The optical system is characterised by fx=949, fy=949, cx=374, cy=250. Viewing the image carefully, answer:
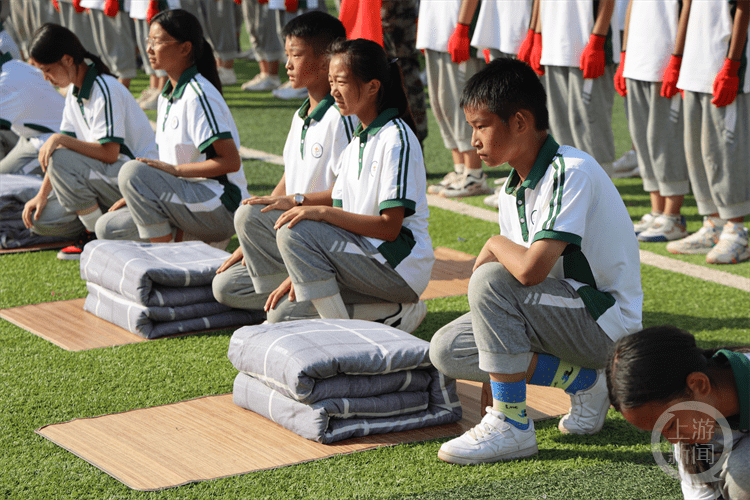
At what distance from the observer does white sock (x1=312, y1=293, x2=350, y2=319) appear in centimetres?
325

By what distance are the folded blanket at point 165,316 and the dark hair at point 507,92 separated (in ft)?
5.08

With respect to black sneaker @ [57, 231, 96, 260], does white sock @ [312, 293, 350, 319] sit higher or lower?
higher

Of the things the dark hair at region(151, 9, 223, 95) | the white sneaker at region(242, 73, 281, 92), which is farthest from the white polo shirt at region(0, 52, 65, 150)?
the white sneaker at region(242, 73, 281, 92)

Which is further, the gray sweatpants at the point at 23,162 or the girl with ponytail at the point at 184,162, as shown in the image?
the gray sweatpants at the point at 23,162

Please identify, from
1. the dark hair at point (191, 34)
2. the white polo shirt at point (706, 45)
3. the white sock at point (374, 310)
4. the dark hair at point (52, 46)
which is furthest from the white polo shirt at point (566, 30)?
the dark hair at point (52, 46)

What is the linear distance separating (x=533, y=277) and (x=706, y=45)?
8.12ft

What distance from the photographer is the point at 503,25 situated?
18.5 ft

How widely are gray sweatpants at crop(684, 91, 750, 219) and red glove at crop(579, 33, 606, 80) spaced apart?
25.5 inches

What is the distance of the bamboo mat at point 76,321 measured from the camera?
11.7ft

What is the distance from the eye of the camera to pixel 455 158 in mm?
6273

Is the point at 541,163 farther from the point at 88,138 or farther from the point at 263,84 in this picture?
the point at 263,84

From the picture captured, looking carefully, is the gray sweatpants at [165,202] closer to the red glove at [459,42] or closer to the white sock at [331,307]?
the white sock at [331,307]

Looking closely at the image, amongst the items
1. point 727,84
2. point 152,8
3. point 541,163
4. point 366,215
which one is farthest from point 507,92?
point 152,8

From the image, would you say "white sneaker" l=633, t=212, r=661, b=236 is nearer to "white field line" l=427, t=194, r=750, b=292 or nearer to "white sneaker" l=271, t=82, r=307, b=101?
"white field line" l=427, t=194, r=750, b=292
